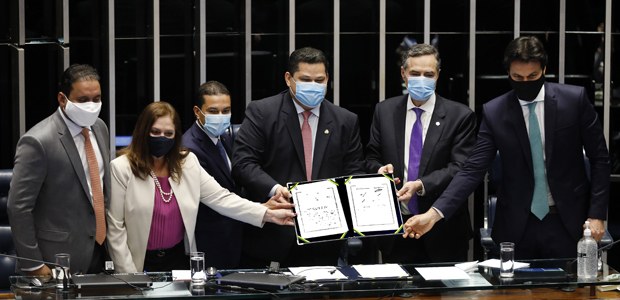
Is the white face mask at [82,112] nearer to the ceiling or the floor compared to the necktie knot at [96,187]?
nearer to the ceiling

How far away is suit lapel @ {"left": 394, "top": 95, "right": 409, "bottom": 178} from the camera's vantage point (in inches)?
235

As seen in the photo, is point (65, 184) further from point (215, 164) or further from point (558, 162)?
point (558, 162)

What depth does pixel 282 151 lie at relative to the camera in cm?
589

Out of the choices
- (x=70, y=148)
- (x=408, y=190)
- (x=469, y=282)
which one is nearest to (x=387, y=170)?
(x=408, y=190)

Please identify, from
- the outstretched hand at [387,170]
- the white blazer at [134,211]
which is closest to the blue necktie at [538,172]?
the outstretched hand at [387,170]

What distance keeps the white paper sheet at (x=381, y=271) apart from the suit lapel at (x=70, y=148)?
137 centimetres

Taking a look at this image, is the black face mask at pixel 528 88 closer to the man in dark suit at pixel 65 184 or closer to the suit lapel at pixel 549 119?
the suit lapel at pixel 549 119

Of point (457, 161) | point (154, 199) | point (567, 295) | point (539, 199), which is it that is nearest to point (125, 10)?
point (154, 199)

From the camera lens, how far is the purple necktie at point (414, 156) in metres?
5.93

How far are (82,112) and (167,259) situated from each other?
847 millimetres

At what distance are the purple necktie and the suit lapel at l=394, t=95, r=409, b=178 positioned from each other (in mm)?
43

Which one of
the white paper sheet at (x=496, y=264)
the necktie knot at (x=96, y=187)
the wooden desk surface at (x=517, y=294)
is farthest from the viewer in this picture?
the necktie knot at (x=96, y=187)

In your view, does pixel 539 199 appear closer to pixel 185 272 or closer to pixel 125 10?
pixel 185 272

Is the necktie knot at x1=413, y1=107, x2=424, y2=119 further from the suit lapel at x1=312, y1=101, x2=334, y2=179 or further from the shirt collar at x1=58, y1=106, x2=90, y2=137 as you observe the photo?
the shirt collar at x1=58, y1=106, x2=90, y2=137
